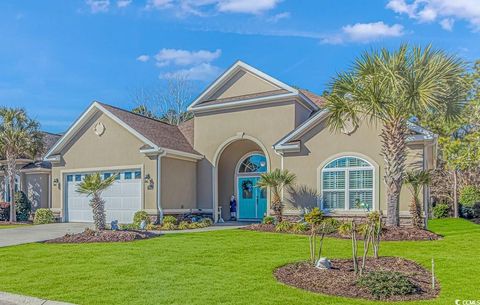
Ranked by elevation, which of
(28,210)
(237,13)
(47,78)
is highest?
(237,13)

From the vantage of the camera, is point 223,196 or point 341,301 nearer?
point 341,301

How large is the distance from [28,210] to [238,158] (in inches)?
517

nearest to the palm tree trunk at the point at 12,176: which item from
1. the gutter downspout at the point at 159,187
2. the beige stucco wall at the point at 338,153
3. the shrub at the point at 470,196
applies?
the gutter downspout at the point at 159,187

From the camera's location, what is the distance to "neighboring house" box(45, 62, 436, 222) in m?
17.2

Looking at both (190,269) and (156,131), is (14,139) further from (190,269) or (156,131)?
(190,269)

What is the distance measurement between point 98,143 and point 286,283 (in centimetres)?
1643

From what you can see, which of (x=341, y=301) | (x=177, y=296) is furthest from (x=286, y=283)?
(x=177, y=296)

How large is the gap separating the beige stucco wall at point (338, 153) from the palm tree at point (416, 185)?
0.56 meters

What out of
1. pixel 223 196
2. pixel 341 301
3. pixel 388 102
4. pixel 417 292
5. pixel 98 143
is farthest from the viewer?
pixel 223 196

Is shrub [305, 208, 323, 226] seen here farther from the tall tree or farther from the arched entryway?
the tall tree

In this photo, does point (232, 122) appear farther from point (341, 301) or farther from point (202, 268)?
point (341, 301)

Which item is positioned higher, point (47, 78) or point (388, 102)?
point (47, 78)

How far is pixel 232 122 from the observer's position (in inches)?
832

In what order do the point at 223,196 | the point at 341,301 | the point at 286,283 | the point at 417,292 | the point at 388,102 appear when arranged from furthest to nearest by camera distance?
the point at 223,196 < the point at 388,102 < the point at 286,283 < the point at 417,292 < the point at 341,301
